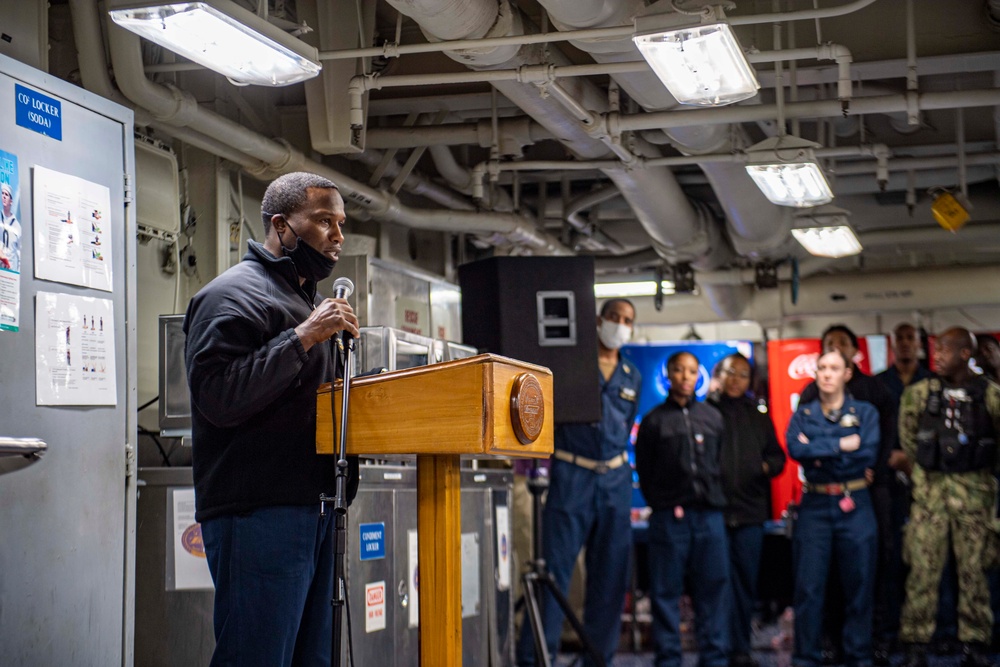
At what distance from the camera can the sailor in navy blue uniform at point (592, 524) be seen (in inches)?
222

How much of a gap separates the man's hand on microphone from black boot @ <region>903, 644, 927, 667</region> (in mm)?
4560

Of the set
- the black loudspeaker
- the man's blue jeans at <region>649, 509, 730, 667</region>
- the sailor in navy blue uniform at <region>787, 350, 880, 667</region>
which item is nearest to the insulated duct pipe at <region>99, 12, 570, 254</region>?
the black loudspeaker

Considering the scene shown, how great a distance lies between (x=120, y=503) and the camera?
3.28m

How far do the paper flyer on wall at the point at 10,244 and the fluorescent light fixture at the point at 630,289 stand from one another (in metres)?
6.86

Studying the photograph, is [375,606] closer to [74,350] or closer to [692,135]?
[74,350]

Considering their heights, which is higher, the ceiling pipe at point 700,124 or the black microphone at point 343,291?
the ceiling pipe at point 700,124

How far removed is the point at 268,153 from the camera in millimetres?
4773

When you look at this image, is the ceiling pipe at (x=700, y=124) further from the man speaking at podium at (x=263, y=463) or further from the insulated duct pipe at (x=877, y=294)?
the man speaking at podium at (x=263, y=463)

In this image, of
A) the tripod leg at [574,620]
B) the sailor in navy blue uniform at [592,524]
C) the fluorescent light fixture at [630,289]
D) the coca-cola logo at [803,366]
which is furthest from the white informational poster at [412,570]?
the fluorescent light fixture at [630,289]

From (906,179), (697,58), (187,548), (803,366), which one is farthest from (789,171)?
(803,366)

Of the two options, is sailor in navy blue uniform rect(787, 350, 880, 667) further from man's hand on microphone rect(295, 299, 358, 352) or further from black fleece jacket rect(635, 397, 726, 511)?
man's hand on microphone rect(295, 299, 358, 352)

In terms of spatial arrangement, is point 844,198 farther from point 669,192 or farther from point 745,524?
point 745,524

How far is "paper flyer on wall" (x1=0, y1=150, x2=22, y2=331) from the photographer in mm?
2850

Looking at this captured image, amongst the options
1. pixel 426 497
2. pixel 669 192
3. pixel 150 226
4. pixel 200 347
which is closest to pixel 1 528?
pixel 200 347
